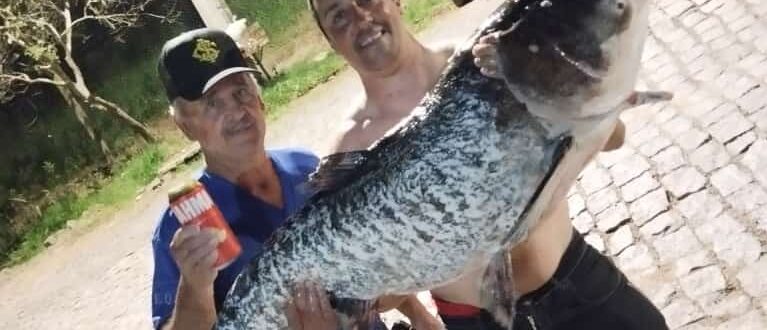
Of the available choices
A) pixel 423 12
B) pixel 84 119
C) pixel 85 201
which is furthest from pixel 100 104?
pixel 423 12

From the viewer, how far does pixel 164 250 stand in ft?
12.3

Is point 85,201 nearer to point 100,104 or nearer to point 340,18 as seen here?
point 100,104

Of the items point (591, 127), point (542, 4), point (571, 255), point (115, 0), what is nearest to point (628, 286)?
point (571, 255)

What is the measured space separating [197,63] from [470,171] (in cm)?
171

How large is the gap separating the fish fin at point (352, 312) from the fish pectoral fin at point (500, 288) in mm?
480

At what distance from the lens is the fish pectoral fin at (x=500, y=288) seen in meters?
3.02

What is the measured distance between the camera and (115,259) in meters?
13.0

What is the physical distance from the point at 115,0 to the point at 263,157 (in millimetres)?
17739

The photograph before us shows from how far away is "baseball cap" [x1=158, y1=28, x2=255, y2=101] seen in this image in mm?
3967

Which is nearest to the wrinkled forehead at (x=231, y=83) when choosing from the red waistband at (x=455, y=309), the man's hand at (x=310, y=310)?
the man's hand at (x=310, y=310)

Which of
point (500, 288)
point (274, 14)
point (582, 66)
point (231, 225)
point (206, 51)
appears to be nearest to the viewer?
point (582, 66)

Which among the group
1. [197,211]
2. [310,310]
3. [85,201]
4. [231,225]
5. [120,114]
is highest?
[197,211]

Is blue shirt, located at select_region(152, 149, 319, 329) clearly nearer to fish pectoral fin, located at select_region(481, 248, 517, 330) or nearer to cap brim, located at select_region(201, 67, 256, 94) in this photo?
cap brim, located at select_region(201, 67, 256, 94)

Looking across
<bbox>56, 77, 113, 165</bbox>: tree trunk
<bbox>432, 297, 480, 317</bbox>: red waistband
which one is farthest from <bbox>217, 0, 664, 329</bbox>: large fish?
<bbox>56, 77, 113, 165</bbox>: tree trunk
